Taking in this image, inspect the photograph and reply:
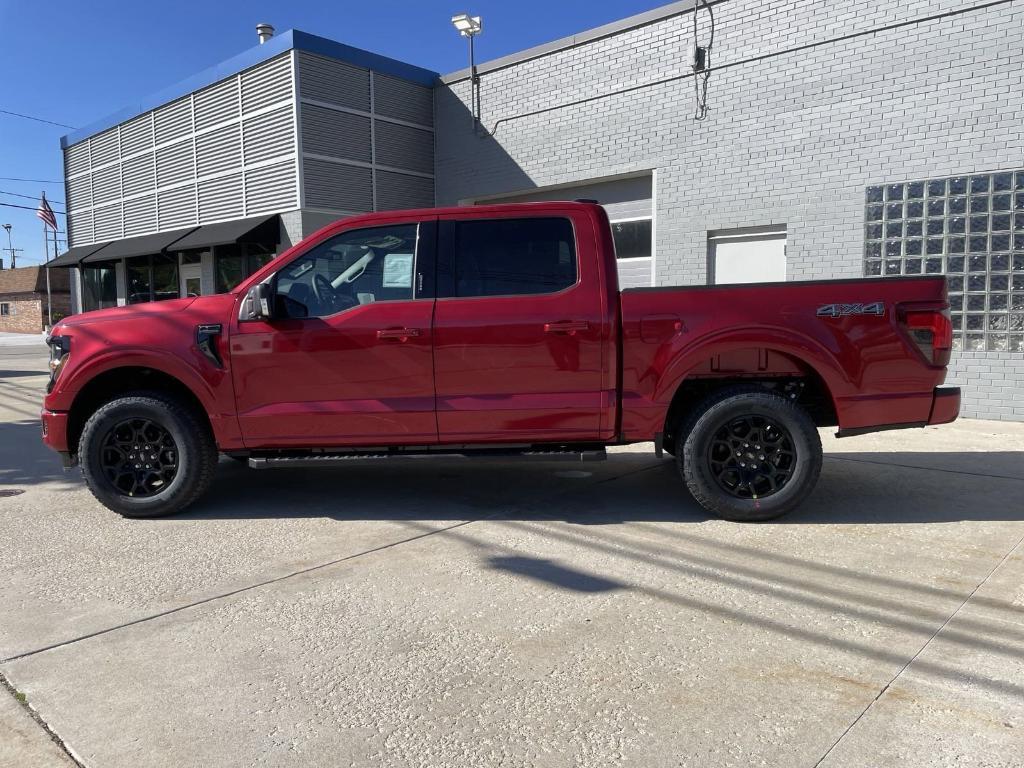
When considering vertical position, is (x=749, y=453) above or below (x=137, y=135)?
below

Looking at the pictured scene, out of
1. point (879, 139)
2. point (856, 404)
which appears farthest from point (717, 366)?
point (879, 139)

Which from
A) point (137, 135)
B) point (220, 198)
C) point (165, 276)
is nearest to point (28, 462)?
point (220, 198)

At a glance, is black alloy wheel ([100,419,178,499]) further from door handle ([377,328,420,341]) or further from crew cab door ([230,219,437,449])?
door handle ([377,328,420,341])

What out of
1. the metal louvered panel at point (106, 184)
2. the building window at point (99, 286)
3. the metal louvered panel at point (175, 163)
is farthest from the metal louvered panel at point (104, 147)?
the building window at point (99, 286)

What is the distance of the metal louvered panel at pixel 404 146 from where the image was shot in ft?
50.2

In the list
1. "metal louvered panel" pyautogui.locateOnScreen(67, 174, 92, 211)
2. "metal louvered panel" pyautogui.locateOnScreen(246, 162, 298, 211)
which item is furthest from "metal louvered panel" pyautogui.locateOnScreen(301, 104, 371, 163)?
"metal louvered panel" pyautogui.locateOnScreen(67, 174, 92, 211)

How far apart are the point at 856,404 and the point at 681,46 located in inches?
337

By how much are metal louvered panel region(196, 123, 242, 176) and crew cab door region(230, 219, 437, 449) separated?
1212 centimetres

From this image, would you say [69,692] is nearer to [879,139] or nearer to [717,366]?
[717,366]

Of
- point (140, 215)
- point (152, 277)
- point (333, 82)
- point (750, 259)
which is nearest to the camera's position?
point (750, 259)

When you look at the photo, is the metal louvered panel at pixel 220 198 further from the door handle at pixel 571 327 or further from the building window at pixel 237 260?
the door handle at pixel 571 327

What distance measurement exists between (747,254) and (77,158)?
19.5 meters

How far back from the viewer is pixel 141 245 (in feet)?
59.0

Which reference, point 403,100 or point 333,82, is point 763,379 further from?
point 403,100
